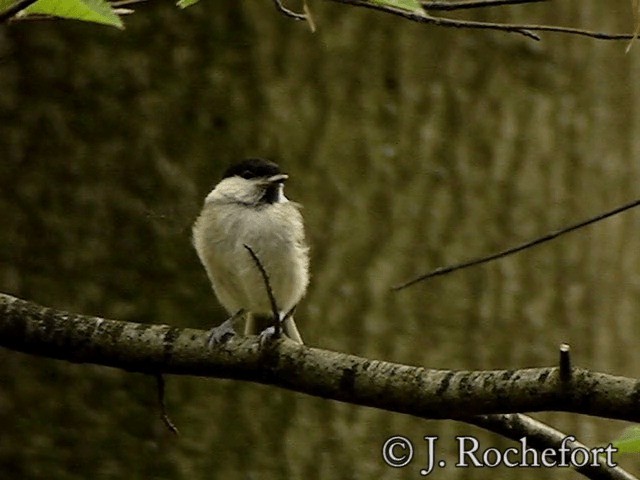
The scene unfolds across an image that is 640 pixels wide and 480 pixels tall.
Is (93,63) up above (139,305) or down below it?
above

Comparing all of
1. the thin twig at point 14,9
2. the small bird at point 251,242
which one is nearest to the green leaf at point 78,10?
the thin twig at point 14,9

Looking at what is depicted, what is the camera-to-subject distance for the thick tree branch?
3.84 ft

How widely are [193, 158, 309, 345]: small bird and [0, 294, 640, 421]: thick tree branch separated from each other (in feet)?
1.79

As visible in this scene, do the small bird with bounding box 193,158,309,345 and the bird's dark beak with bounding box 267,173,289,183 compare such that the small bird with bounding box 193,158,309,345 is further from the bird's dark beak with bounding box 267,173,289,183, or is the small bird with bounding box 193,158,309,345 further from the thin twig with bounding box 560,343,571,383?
the thin twig with bounding box 560,343,571,383

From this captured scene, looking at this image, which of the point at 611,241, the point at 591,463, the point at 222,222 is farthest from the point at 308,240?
the point at 591,463

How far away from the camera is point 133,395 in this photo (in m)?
2.14

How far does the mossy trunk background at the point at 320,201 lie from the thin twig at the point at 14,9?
1138mm

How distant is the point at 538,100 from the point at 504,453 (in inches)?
33.9

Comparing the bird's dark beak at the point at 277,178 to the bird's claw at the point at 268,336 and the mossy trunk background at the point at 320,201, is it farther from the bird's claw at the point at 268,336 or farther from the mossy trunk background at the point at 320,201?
the bird's claw at the point at 268,336

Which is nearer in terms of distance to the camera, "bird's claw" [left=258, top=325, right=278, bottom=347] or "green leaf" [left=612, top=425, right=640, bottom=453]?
"green leaf" [left=612, top=425, right=640, bottom=453]

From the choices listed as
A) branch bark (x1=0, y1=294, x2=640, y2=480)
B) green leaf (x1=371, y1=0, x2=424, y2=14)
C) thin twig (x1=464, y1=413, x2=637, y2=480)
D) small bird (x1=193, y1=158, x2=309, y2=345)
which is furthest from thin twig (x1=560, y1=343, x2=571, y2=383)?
small bird (x1=193, y1=158, x2=309, y2=345)

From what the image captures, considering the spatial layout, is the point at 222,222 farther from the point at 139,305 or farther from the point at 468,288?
the point at 468,288

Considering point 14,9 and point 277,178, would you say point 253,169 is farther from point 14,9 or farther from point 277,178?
point 14,9

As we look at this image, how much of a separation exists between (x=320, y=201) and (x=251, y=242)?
0.24 m
